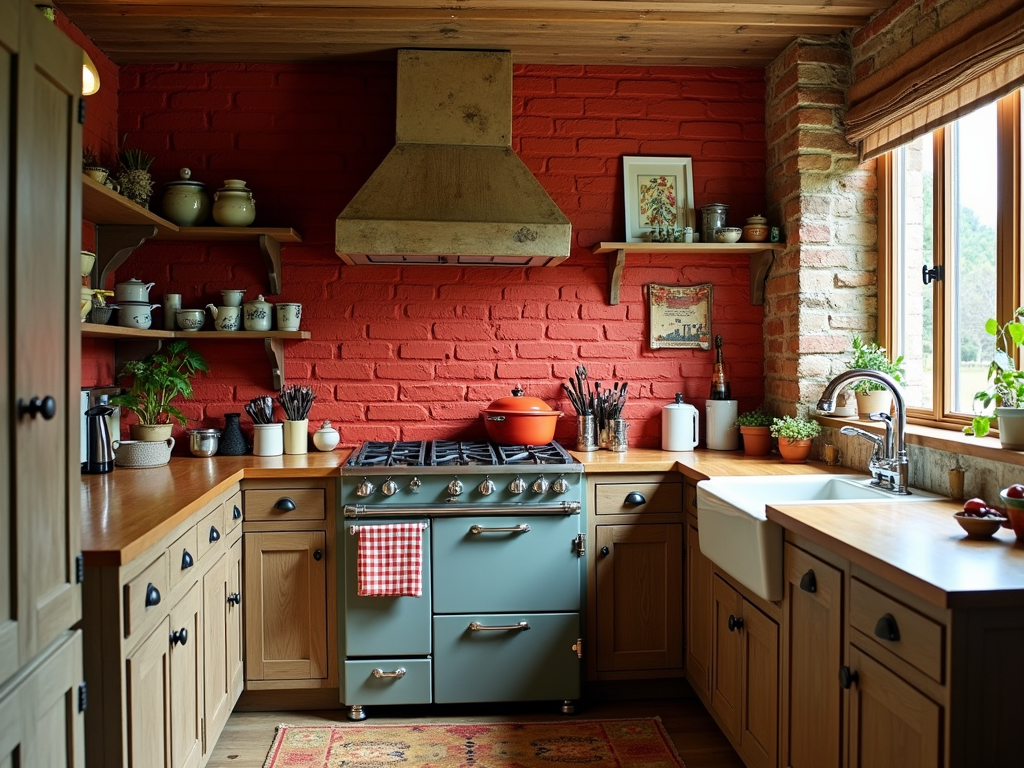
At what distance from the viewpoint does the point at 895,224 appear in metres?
3.13

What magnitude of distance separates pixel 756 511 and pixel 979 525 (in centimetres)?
58

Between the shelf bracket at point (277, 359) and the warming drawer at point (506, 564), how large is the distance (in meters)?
1.00

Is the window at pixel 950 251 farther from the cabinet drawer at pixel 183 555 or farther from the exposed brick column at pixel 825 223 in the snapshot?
the cabinet drawer at pixel 183 555

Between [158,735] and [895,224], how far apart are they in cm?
295

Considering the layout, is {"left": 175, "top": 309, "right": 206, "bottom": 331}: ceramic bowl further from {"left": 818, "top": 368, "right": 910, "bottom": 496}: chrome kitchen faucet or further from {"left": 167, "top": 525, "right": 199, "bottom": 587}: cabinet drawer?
{"left": 818, "top": 368, "right": 910, "bottom": 496}: chrome kitchen faucet

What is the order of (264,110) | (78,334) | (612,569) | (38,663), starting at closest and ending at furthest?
(38,663) → (78,334) → (612,569) → (264,110)

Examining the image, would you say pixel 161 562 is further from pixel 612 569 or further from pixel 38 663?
pixel 612 569

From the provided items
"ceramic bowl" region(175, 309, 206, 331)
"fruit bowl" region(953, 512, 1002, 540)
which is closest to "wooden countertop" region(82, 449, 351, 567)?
"ceramic bowl" region(175, 309, 206, 331)

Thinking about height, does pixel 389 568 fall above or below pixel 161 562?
below

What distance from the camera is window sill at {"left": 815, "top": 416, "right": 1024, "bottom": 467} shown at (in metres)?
2.15

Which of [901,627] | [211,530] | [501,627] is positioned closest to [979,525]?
[901,627]

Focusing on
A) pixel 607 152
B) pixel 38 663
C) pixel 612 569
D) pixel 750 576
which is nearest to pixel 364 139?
pixel 607 152

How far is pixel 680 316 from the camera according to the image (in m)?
3.63

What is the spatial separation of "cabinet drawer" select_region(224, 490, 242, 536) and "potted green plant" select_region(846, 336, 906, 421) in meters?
2.16
